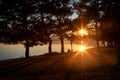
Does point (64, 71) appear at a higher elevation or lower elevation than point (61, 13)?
lower

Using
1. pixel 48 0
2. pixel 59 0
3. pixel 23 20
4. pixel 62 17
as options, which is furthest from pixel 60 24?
pixel 23 20

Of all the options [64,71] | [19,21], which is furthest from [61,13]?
[64,71]

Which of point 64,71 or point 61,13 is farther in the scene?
point 61,13

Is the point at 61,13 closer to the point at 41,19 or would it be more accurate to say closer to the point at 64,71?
the point at 41,19

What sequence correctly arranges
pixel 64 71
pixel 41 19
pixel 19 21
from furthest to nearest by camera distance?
pixel 41 19, pixel 19 21, pixel 64 71

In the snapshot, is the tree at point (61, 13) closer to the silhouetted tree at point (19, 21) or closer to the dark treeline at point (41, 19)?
the dark treeline at point (41, 19)

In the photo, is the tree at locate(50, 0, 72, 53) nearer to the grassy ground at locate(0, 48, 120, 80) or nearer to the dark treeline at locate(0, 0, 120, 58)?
the dark treeline at locate(0, 0, 120, 58)

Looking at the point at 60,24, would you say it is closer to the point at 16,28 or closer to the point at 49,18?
the point at 49,18

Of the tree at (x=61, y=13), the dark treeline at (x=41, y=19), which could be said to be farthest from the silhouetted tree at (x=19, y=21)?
the tree at (x=61, y=13)

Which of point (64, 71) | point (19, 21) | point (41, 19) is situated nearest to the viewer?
point (64, 71)

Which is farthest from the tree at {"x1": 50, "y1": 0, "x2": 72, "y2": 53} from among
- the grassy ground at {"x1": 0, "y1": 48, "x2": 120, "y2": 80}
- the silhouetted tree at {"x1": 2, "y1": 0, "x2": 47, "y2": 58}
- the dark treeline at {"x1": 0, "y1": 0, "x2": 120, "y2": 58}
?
the grassy ground at {"x1": 0, "y1": 48, "x2": 120, "y2": 80}

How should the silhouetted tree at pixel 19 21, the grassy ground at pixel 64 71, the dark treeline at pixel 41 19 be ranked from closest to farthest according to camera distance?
the grassy ground at pixel 64 71, the dark treeline at pixel 41 19, the silhouetted tree at pixel 19 21

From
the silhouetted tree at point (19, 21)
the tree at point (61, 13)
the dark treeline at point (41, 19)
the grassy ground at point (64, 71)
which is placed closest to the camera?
the grassy ground at point (64, 71)

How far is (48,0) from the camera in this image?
46094 millimetres
